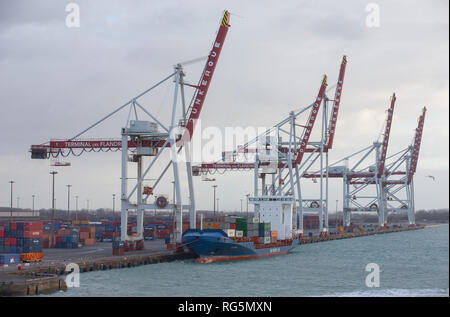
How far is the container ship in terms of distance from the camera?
52281 millimetres

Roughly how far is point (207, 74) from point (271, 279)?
23.4 meters

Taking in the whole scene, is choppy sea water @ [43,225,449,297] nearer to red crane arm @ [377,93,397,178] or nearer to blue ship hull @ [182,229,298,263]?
blue ship hull @ [182,229,298,263]

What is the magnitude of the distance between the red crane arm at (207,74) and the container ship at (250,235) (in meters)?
9.77

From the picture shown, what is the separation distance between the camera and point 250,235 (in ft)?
194

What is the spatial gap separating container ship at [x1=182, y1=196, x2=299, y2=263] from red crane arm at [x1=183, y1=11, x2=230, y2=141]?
9.77m

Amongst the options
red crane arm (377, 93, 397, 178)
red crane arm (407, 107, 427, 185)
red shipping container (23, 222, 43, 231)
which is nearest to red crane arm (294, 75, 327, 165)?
red crane arm (377, 93, 397, 178)

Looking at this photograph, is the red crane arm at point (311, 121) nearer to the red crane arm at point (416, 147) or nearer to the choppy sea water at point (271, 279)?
the choppy sea water at point (271, 279)

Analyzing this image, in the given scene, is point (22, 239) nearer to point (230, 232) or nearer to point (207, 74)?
point (230, 232)

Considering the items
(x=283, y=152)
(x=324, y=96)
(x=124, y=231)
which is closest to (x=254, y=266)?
(x=124, y=231)

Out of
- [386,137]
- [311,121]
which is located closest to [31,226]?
[311,121]

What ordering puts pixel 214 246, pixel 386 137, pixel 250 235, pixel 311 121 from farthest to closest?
pixel 386 137 < pixel 311 121 < pixel 250 235 < pixel 214 246

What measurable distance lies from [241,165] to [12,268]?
47753 mm

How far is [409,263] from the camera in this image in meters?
55.1
